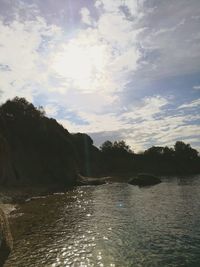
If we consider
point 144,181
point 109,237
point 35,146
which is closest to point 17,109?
point 35,146

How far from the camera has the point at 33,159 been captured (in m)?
79.6

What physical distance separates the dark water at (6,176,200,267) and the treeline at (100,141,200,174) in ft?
405

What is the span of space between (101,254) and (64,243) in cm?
403

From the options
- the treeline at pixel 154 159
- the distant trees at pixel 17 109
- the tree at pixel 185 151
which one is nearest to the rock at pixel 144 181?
the distant trees at pixel 17 109

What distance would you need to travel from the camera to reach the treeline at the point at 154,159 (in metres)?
157

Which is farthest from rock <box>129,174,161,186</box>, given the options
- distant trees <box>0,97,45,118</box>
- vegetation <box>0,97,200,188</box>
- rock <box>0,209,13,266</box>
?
rock <box>0,209,13,266</box>

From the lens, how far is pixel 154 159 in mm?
170000

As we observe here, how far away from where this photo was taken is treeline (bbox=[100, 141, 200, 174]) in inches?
6184

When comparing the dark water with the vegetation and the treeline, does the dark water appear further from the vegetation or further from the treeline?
the treeline

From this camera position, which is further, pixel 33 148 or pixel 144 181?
pixel 33 148

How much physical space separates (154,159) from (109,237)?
151596 mm

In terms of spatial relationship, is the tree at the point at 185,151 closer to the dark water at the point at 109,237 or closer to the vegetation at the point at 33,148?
the vegetation at the point at 33,148

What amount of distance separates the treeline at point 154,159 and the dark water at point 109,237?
405 feet

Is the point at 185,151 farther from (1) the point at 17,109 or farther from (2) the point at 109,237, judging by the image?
A: (2) the point at 109,237
